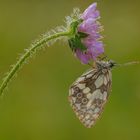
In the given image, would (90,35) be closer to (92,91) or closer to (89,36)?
(89,36)

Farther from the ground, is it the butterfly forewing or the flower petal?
the flower petal

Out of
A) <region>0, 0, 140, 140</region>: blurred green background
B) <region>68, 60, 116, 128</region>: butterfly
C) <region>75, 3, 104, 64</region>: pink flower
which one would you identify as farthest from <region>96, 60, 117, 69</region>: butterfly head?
<region>0, 0, 140, 140</region>: blurred green background

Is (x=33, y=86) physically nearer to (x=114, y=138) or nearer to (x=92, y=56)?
(x=114, y=138)

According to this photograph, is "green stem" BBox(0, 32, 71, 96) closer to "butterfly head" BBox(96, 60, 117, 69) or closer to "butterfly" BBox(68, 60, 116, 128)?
"butterfly" BBox(68, 60, 116, 128)

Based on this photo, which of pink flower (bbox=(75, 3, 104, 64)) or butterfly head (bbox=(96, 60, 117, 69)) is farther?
butterfly head (bbox=(96, 60, 117, 69))

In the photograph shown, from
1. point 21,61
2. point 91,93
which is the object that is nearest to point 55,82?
point 91,93

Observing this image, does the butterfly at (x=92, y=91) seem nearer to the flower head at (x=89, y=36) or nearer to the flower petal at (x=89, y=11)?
the flower head at (x=89, y=36)

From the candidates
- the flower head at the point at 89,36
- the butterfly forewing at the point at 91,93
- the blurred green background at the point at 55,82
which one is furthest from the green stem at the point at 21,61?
the blurred green background at the point at 55,82
